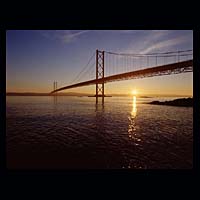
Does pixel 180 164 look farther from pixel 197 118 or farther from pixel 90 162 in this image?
pixel 197 118

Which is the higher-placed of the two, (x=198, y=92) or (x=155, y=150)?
(x=198, y=92)

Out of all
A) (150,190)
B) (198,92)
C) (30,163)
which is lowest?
(30,163)

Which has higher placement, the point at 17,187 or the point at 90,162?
the point at 17,187

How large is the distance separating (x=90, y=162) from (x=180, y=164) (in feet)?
4.27

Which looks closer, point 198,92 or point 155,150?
point 198,92

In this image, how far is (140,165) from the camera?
108 inches

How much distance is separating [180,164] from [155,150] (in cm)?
76
